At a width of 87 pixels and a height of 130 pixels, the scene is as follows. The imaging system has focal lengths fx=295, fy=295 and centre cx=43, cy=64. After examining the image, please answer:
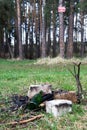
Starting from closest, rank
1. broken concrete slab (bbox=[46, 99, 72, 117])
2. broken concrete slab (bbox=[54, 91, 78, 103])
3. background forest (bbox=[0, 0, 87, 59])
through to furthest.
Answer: broken concrete slab (bbox=[46, 99, 72, 117]), broken concrete slab (bbox=[54, 91, 78, 103]), background forest (bbox=[0, 0, 87, 59])

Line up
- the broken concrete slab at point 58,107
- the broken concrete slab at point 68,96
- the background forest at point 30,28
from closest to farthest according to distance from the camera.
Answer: the broken concrete slab at point 58,107 → the broken concrete slab at point 68,96 → the background forest at point 30,28

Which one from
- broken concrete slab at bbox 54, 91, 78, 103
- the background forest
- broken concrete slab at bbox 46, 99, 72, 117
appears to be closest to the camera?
broken concrete slab at bbox 46, 99, 72, 117

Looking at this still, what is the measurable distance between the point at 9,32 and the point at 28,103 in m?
28.7

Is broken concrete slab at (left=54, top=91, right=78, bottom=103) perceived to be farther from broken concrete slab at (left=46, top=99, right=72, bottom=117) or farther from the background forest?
the background forest

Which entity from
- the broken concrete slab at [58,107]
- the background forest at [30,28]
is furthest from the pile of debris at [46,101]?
the background forest at [30,28]

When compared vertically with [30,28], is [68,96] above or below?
above

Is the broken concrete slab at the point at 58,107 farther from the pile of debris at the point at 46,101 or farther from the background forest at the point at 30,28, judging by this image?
→ the background forest at the point at 30,28

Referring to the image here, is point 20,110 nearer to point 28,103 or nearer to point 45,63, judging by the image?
point 28,103

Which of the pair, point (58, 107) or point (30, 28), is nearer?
point (58, 107)

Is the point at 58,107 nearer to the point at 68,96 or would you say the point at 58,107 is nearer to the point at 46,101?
the point at 46,101

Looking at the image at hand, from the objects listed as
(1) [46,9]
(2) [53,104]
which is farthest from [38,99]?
(1) [46,9]

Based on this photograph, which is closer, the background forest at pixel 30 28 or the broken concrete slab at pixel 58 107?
the broken concrete slab at pixel 58 107

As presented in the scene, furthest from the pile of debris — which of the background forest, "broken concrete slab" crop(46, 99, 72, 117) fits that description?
the background forest

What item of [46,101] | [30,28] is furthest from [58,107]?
[30,28]
